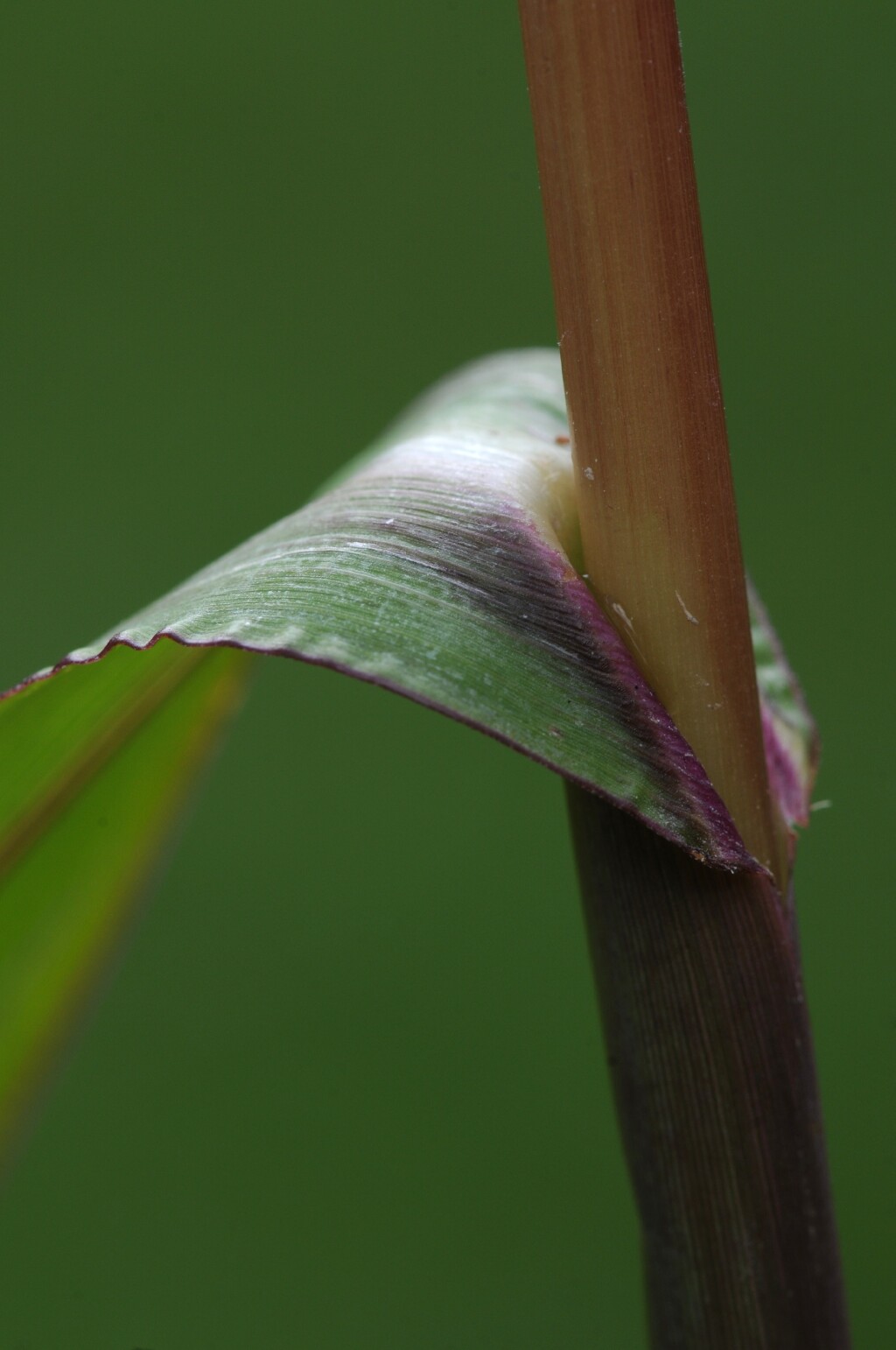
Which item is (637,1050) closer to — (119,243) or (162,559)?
(162,559)

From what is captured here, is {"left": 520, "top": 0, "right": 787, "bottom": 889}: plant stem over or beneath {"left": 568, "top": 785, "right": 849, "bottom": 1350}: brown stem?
over

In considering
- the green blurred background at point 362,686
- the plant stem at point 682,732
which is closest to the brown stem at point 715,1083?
the plant stem at point 682,732

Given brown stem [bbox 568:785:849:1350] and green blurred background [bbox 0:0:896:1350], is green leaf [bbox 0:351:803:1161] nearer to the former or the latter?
brown stem [bbox 568:785:849:1350]

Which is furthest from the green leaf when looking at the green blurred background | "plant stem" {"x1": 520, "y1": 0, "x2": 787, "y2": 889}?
the green blurred background

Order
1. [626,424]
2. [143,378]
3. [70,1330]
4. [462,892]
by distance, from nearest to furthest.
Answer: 1. [626,424]
2. [70,1330]
3. [462,892]
4. [143,378]

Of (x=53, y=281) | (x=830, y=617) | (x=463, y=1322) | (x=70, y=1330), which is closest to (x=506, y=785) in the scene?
(x=830, y=617)

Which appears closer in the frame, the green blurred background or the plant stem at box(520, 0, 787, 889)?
the plant stem at box(520, 0, 787, 889)
